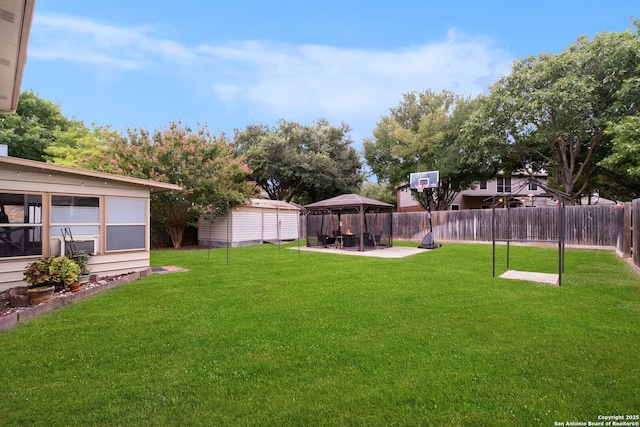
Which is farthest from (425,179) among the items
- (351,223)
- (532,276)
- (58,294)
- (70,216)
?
(58,294)

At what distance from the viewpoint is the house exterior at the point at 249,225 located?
14477mm

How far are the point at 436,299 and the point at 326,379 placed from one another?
2906mm

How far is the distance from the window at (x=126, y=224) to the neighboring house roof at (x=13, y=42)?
3.36 meters

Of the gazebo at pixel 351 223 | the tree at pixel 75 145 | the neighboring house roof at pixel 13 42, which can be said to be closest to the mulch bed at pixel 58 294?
the neighboring house roof at pixel 13 42

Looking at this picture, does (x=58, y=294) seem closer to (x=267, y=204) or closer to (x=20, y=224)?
(x=20, y=224)

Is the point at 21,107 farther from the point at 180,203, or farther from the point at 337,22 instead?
the point at 337,22

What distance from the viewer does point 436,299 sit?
193 inches

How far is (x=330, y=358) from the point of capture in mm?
2910

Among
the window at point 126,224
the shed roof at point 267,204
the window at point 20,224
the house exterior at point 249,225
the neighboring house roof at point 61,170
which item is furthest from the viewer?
the shed roof at point 267,204

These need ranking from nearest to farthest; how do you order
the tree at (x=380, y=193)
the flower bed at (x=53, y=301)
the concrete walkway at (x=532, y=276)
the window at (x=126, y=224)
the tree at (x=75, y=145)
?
the flower bed at (x=53, y=301)
the concrete walkway at (x=532, y=276)
the window at (x=126, y=224)
the tree at (x=75, y=145)
the tree at (x=380, y=193)

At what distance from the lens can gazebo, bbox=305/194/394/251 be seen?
12.6 m

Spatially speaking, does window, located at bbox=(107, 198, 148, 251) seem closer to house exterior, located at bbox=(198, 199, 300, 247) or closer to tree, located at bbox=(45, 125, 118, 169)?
house exterior, located at bbox=(198, 199, 300, 247)

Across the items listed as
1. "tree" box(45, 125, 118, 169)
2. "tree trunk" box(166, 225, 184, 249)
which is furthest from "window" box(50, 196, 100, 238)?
"tree" box(45, 125, 118, 169)

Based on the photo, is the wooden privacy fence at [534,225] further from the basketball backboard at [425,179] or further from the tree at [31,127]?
the tree at [31,127]
